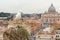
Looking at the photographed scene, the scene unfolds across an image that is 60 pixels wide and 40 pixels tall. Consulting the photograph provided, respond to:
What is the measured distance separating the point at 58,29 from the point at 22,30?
25885 mm

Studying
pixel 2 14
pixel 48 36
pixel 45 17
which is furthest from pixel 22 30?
pixel 2 14

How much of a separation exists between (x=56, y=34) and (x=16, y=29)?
2247 cm

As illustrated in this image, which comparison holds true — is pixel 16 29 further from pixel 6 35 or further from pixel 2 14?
pixel 2 14

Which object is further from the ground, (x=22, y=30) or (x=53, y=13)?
(x=22, y=30)

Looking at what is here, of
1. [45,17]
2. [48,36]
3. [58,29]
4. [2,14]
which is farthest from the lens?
[2,14]

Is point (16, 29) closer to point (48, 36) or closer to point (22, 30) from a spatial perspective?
point (22, 30)

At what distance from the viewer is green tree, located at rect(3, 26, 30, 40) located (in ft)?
27.6

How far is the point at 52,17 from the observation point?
59500mm

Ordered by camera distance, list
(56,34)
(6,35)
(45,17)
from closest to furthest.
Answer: (6,35)
(56,34)
(45,17)

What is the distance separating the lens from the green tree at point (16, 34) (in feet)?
27.6

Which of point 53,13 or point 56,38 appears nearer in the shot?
point 56,38

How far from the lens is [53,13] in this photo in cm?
6225

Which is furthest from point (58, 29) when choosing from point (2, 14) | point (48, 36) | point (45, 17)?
point (2, 14)

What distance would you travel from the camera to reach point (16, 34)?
28.1ft
